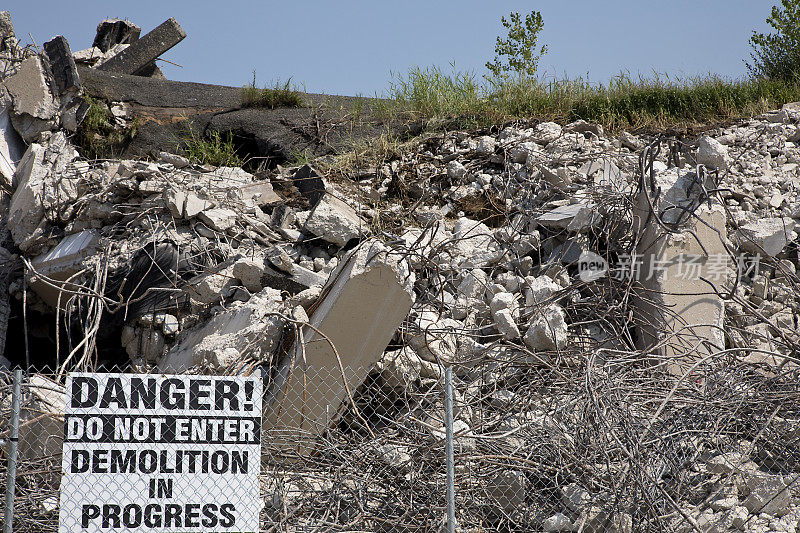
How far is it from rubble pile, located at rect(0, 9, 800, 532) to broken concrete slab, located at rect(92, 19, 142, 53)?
2519 millimetres

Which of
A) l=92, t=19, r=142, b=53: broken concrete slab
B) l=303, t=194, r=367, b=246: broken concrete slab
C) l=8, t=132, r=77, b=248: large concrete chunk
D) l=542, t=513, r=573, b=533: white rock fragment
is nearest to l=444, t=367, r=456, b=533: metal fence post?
l=542, t=513, r=573, b=533: white rock fragment

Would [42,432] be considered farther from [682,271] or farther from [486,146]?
[486,146]

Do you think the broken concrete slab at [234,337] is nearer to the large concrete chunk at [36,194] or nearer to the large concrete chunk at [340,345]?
the large concrete chunk at [340,345]

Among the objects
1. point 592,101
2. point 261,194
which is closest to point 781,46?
point 592,101

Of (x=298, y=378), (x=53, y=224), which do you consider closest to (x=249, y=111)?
(x=53, y=224)

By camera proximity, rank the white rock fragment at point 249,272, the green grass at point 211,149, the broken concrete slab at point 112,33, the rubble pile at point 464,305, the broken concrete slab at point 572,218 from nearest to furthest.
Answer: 1. the rubble pile at point 464,305
2. the white rock fragment at point 249,272
3. the broken concrete slab at point 572,218
4. the green grass at point 211,149
5. the broken concrete slab at point 112,33

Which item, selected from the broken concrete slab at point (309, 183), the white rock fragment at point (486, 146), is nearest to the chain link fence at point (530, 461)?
the broken concrete slab at point (309, 183)

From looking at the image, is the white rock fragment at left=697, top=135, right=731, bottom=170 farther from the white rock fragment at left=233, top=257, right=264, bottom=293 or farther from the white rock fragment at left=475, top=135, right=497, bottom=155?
the white rock fragment at left=233, top=257, right=264, bottom=293

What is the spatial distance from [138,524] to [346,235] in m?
3.02

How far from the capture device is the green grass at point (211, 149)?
24.3 ft

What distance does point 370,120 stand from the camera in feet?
27.3

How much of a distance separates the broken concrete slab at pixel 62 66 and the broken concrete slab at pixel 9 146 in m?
0.61

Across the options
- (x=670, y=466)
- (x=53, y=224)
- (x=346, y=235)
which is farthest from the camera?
(x=53, y=224)

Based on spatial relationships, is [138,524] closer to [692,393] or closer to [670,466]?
[670,466]
